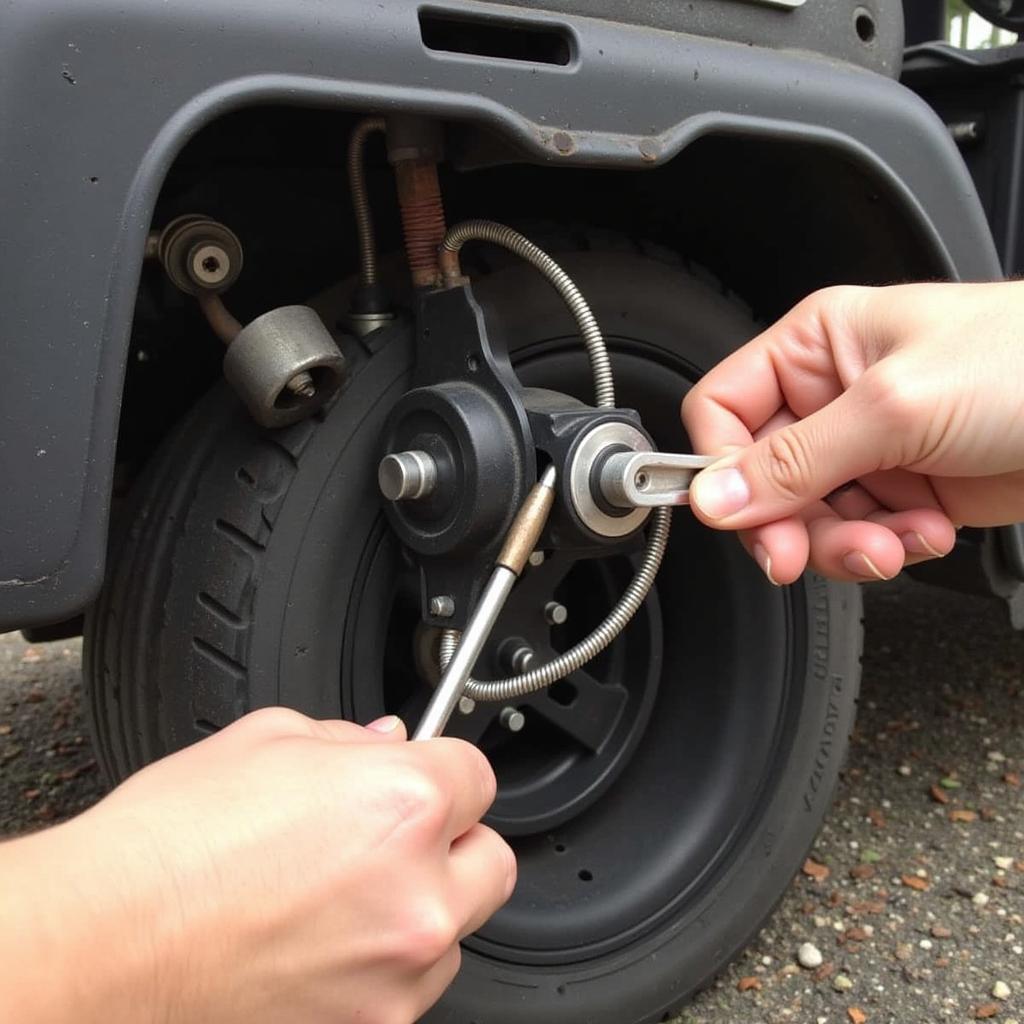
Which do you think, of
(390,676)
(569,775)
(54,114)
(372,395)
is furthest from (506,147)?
(569,775)

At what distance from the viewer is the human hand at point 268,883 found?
544 millimetres

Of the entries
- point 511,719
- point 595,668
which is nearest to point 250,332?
point 511,719

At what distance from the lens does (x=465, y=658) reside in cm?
80

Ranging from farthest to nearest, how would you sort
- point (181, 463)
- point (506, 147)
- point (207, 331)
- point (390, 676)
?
1. point (390, 676)
2. point (207, 331)
3. point (181, 463)
4. point (506, 147)

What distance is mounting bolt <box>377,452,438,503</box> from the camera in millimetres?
871

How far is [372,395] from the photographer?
943 mm

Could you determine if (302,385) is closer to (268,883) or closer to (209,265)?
(209,265)

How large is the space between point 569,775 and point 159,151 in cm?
88

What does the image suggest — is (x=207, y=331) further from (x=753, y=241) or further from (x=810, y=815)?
(x=810, y=815)

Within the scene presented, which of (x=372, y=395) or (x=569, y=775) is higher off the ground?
(x=372, y=395)

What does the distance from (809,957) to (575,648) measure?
2.11ft

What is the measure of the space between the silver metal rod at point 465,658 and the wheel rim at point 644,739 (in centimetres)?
26

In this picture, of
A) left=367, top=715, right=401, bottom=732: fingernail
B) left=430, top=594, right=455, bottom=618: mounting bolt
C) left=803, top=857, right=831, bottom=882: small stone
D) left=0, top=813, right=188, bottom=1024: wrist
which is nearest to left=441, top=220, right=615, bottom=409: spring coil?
left=430, top=594, right=455, bottom=618: mounting bolt

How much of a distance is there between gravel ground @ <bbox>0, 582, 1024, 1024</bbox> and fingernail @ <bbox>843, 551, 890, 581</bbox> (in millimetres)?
610
